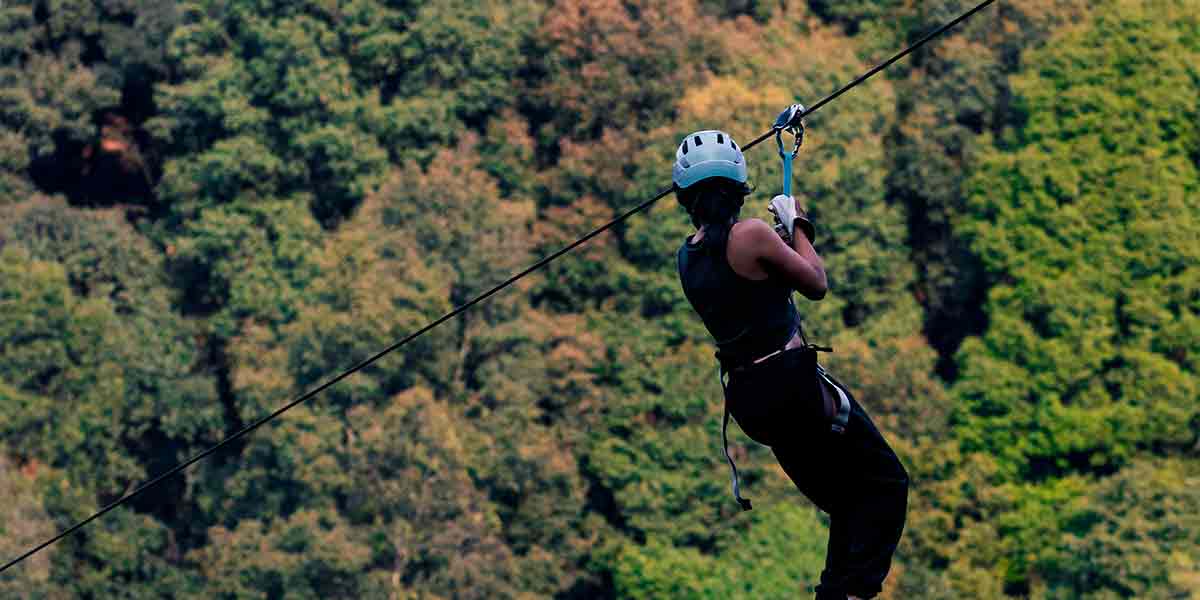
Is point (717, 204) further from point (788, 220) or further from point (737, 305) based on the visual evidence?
point (737, 305)

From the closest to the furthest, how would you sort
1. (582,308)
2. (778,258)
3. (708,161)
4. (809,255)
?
(778,258) → (809,255) → (708,161) → (582,308)

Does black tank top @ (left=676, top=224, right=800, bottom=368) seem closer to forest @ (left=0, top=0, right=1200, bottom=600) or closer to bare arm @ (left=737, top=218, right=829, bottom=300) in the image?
bare arm @ (left=737, top=218, right=829, bottom=300)

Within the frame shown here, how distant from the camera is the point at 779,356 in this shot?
9.91m

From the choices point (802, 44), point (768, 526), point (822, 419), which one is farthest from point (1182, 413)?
point (822, 419)

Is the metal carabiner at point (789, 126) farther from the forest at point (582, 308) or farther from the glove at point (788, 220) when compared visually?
the forest at point (582, 308)

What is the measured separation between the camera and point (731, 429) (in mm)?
39750

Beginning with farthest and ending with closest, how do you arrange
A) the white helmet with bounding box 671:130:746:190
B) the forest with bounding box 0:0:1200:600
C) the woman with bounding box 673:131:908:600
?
the forest with bounding box 0:0:1200:600 < the white helmet with bounding box 671:130:746:190 < the woman with bounding box 673:131:908:600

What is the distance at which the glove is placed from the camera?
9.89 meters

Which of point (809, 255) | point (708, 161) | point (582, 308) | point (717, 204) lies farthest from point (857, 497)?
point (582, 308)

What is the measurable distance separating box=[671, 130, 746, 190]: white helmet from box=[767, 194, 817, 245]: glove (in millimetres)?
204

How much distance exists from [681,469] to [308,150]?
11.0 meters

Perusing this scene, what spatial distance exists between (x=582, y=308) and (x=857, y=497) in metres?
34.1

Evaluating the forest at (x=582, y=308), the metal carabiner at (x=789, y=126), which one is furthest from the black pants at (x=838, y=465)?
the forest at (x=582, y=308)

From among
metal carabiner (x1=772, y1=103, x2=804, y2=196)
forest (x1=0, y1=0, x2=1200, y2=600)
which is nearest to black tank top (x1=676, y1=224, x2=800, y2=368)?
metal carabiner (x1=772, y1=103, x2=804, y2=196)
